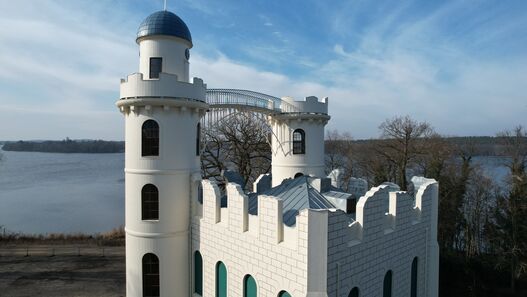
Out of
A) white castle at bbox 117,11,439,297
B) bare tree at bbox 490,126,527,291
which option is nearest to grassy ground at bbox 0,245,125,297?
white castle at bbox 117,11,439,297

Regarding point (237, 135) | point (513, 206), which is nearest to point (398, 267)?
point (513, 206)

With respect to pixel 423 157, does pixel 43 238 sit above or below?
below

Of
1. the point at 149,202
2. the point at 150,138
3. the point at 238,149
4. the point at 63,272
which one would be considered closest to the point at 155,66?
the point at 150,138

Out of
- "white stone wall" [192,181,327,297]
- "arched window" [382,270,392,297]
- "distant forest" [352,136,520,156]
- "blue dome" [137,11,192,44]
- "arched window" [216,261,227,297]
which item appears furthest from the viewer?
"distant forest" [352,136,520,156]

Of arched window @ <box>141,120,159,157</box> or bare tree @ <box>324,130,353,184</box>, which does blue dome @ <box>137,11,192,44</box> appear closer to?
arched window @ <box>141,120,159,157</box>

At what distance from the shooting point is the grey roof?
9726mm

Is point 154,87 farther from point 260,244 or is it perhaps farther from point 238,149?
point 238,149

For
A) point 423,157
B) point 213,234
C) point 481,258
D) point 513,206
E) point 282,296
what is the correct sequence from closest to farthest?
point 282,296
point 213,234
point 513,206
point 481,258
point 423,157

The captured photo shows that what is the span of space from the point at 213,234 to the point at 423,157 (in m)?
22.9

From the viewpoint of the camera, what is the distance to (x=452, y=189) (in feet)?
77.1

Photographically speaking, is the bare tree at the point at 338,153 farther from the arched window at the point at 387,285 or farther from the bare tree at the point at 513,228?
the arched window at the point at 387,285

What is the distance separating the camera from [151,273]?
12.0 meters

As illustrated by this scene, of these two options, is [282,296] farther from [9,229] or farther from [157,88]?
[9,229]

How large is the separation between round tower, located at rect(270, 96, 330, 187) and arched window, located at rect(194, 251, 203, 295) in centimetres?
615
